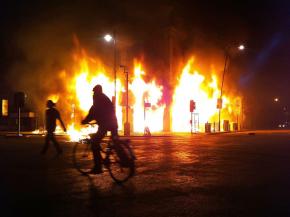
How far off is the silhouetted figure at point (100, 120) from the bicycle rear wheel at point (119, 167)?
366 millimetres

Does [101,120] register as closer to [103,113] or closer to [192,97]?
[103,113]

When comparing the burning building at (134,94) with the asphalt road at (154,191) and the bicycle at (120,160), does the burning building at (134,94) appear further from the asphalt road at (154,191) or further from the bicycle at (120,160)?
the bicycle at (120,160)

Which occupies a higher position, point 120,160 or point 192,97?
point 192,97

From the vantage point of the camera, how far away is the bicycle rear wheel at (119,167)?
33.0ft

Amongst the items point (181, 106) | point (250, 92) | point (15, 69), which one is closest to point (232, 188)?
point (181, 106)

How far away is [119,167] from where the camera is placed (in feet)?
34.1

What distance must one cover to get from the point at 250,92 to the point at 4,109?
40.2m

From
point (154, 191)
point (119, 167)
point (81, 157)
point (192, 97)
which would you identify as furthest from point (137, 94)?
point (154, 191)

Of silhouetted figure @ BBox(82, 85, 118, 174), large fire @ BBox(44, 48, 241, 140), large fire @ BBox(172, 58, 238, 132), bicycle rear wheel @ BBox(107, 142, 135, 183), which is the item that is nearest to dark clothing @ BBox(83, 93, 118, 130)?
silhouetted figure @ BBox(82, 85, 118, 174)

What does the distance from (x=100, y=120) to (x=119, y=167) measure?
1229mm

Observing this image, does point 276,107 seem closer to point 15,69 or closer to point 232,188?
point 15,69

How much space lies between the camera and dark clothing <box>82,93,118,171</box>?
34.6 ft

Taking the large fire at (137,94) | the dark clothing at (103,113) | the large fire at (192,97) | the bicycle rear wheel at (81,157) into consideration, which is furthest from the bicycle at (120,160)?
the large fire at (192,97)

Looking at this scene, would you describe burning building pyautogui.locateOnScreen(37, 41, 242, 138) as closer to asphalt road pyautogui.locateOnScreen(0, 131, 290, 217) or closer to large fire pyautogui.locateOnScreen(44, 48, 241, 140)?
large fire pyautogui.locateOnScreen(44, 48, 241, 140)
